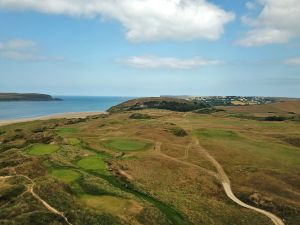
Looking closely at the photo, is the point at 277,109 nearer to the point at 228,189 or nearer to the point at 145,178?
the point at 228,189

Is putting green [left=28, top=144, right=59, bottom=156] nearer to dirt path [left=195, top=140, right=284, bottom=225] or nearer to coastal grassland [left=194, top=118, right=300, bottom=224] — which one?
dirt path [left=195, top=140, right=284, bottom=225]

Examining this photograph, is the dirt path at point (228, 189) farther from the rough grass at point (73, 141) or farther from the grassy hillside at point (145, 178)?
the rough grass at point (73, 141)

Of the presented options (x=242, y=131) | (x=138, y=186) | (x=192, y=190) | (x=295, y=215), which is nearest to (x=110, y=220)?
(x=138, y=186)

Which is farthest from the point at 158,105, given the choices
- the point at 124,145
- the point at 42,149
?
the point at 42,149

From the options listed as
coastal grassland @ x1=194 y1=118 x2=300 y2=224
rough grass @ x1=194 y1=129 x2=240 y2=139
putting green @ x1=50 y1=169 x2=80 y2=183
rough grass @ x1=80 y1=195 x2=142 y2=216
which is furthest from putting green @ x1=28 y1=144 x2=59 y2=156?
rough grass @ x1=194 y1=129 x2=240 y2=139

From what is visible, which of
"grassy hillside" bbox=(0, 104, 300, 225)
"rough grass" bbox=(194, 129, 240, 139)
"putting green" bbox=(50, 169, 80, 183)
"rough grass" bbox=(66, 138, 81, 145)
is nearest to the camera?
"grassy hillside" bbox=(0, 104, 300, 225)

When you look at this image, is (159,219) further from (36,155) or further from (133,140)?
(133,140)
